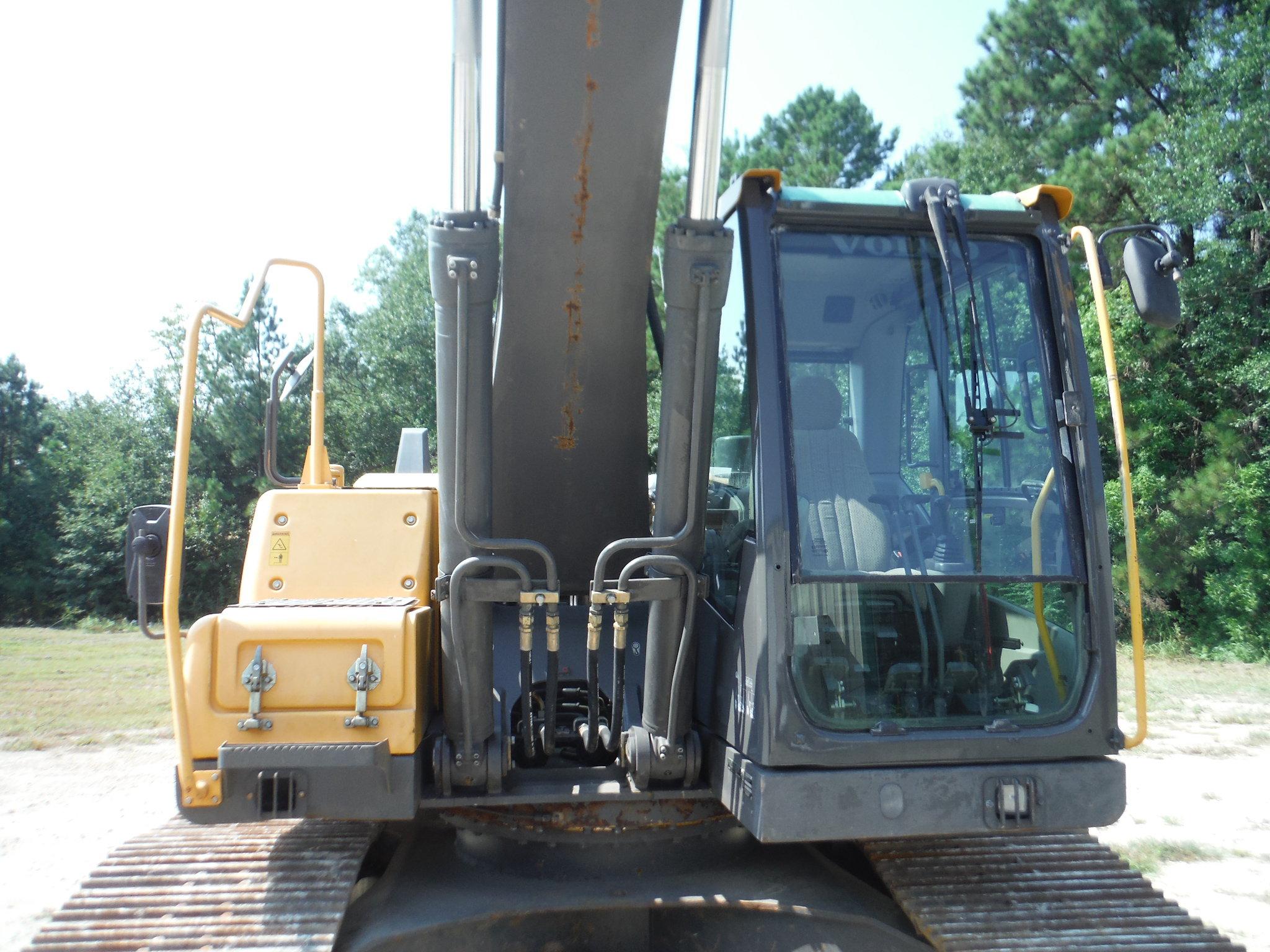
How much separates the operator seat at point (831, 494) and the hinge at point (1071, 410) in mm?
590

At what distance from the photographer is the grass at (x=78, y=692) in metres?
7.71

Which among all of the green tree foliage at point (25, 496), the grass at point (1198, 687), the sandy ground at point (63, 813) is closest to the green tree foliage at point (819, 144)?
the grass at point (1198, 687)

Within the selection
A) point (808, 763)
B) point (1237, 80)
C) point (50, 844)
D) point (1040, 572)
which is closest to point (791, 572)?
point (808, 763)

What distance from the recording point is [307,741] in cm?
282

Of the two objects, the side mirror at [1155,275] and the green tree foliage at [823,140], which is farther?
the green tree foliage at [823,140]

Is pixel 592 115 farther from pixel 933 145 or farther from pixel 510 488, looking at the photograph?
pixel 933 145

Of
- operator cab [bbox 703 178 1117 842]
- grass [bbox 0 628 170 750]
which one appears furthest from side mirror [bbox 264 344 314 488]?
grass [bbox 0 628 170 750]

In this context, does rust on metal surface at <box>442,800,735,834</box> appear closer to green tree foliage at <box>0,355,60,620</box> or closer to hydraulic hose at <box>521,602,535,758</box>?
hydraulic hose at <box>521,602,535,758</box>

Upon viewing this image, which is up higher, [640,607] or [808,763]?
[640,607]

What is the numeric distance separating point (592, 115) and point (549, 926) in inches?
92.9

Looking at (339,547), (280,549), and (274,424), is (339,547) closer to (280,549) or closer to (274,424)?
(280,549)

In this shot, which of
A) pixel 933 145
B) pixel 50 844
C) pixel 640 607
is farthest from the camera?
pixel 933 145

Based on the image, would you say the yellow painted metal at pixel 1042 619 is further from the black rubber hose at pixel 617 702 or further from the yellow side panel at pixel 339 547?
the yellow side panel at pixel 339 547

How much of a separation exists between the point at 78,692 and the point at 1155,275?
9875mm
